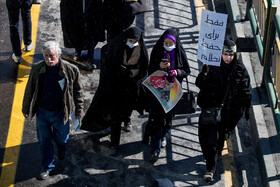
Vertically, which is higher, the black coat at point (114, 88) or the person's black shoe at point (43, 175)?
the black coat at point (114, 88)

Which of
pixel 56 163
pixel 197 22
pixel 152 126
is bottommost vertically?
pixel 56 163

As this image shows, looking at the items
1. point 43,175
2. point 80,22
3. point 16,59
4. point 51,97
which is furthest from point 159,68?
point 16,59

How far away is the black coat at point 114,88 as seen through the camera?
26.3ft

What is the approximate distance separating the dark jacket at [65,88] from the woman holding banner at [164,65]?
1.04m

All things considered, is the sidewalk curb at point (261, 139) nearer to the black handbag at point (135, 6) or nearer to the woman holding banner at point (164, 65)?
the woman holding banner at point (164, 65)

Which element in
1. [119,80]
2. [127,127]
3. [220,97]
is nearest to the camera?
[220,97]

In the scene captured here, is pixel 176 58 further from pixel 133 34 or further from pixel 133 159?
pixel 133 159

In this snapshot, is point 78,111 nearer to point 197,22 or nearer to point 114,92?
point 114,92

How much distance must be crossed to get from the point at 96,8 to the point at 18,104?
1996 millimetres

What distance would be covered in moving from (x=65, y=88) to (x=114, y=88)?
86cm

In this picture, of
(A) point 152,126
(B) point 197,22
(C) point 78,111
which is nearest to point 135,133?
(A) point 152,126

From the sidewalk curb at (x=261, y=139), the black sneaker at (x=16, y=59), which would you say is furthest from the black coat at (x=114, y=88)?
the black sneaker at (x=16, y=59)

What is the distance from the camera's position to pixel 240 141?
8961 mm

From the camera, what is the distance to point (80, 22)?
9.77 metres
